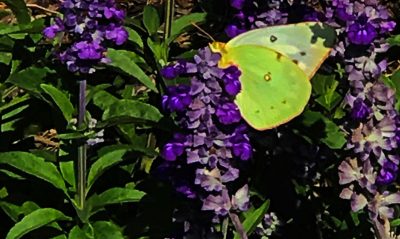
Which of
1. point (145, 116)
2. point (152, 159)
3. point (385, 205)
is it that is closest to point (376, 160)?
point (385, 205)

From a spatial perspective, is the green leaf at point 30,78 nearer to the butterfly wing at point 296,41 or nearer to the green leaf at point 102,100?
the green leaf at point 102,100

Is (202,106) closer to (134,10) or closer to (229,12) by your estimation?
(229,12)

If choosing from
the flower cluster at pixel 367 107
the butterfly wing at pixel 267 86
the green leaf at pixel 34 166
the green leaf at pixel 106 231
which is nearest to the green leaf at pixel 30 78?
the green leaf at pixel 34 166

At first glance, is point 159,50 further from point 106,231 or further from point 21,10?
point 106,231

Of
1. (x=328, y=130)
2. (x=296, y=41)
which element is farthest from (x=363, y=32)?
(x=328, y=130)

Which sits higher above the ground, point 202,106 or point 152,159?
point 202,106
